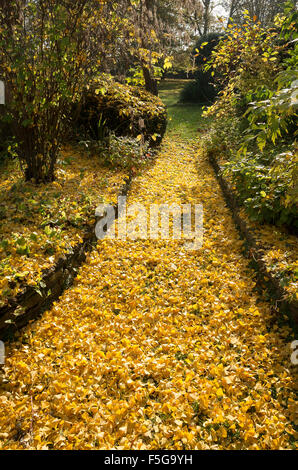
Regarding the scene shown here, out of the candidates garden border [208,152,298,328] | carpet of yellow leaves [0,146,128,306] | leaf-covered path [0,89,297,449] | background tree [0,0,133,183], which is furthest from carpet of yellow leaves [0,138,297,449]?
background tree [0,0,133,183]

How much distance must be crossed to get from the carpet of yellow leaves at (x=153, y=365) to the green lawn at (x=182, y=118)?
291 inches

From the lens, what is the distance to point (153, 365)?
2.40 m

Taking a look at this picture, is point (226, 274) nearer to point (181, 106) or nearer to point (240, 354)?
point (240, 354)

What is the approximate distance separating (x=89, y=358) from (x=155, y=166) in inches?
212

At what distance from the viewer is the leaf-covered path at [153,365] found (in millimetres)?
1941

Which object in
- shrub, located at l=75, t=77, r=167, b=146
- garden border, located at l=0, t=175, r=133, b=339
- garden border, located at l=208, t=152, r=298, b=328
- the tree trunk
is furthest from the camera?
the tree trunk

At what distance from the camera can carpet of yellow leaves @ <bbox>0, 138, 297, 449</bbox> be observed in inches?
76.4

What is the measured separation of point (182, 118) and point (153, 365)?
37.2 ft

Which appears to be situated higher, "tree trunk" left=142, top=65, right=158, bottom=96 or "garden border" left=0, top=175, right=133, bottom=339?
"tree trunk" left=142, top=65, right=158, bottom=96

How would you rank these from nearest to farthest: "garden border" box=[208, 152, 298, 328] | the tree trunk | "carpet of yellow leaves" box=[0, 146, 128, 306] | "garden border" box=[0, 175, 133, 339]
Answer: "garden border" box=[0, 175, 133, 339] < "garden border" box=[208, 152, 298, 328] < "carpet of yellow leaves" box=[0, 146, 128, 306] < the tree trunk

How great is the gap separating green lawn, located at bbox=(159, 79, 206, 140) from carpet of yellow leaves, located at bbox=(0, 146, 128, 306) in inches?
214

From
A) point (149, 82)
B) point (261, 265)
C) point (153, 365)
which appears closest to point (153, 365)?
point (153, 365)

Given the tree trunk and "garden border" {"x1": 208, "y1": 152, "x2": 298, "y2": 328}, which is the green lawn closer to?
the tree trunk

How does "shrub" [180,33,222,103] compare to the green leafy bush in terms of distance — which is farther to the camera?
"shrub" [180,33,222,103]
